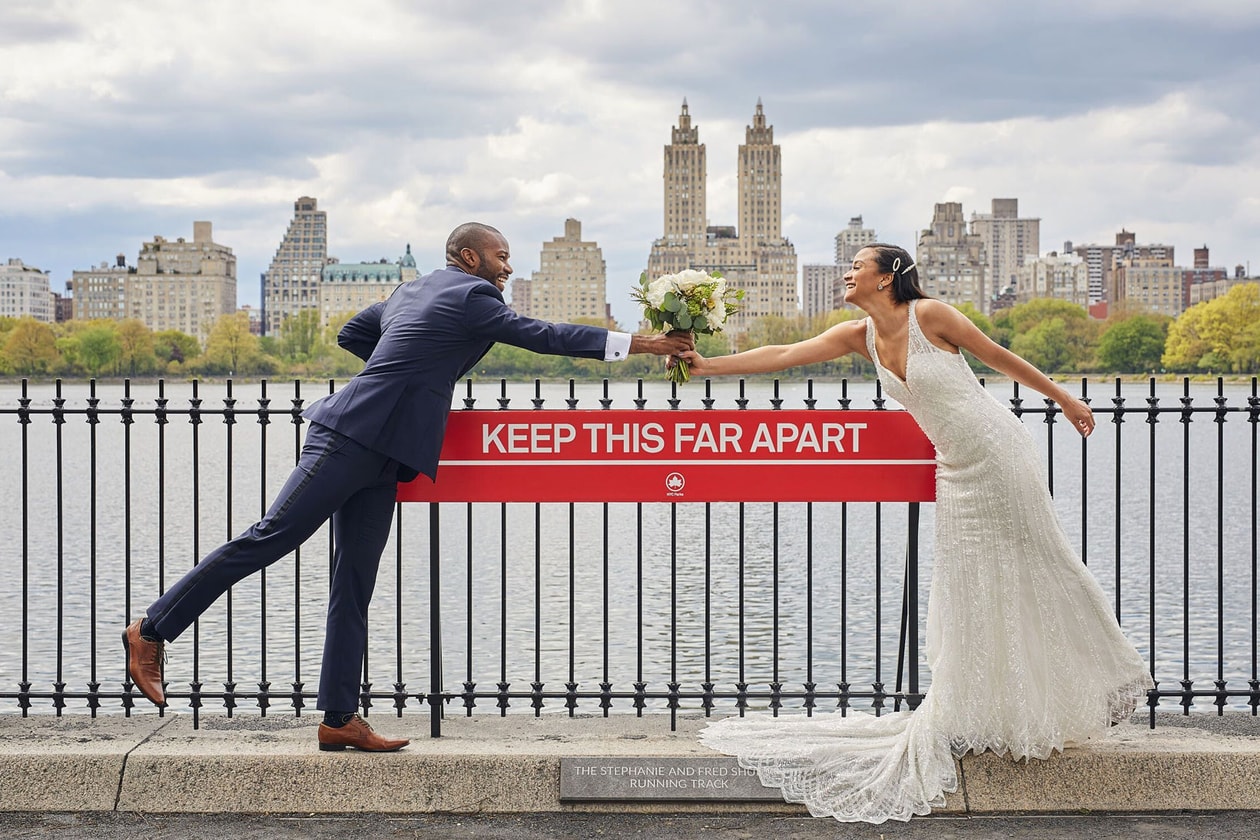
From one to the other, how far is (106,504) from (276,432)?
4177cm

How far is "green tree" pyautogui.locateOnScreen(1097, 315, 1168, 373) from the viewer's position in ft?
431

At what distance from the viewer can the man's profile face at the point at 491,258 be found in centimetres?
625

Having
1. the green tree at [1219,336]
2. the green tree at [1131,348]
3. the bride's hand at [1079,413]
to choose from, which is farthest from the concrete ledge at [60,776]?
the green tree at [1219,336]

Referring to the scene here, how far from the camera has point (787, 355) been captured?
6.49 meters

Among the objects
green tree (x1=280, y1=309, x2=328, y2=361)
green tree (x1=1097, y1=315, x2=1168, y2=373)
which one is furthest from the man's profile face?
green tree (x1=280, y1=309, x2=328, y2=361)

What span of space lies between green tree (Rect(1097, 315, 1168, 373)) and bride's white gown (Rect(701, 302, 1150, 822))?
12870 centimetres

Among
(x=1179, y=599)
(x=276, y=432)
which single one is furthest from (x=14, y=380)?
(x=1179, y=599)

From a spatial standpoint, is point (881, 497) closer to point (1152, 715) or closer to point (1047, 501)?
point (1047, 501)

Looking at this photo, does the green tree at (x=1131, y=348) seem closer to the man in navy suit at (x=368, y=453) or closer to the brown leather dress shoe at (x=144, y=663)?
the man in navy suit at (x=368, y=453)

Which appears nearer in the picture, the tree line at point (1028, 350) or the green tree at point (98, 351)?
the tree line at point (1028, 350)

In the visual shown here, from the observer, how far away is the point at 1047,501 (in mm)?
6168

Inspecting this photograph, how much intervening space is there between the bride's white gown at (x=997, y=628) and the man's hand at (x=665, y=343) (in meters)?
1.03

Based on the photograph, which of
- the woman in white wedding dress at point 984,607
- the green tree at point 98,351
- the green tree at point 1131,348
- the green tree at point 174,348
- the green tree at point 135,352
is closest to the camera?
the woman in white wedding dress at point 984,607

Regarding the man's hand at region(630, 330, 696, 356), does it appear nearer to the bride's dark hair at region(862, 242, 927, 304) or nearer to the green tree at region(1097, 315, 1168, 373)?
the bride's dark hair at region(862, 242, 927, 304)
